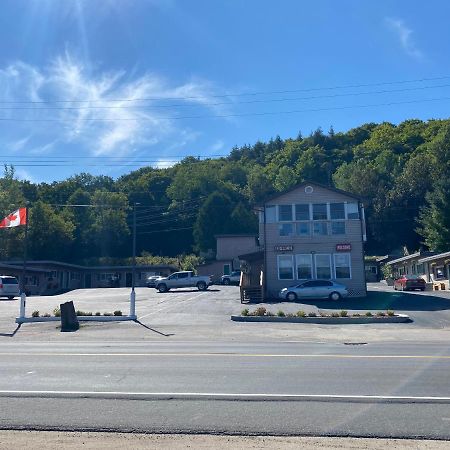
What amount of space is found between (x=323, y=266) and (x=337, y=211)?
3.86 m

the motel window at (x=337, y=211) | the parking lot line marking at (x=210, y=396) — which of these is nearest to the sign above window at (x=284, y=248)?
the motel window at (x=337, y=211)

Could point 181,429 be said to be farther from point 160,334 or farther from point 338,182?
point 338,182

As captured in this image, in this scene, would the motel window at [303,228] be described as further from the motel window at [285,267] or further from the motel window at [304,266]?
the motel window at [285,267]

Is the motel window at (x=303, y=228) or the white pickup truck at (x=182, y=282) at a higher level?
the motel window at (x=303, y=228)

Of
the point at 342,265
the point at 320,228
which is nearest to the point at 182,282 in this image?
the point at 320,228

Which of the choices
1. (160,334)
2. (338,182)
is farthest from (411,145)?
(160,334)

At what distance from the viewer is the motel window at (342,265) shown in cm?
4084

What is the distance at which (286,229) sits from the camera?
41906mm

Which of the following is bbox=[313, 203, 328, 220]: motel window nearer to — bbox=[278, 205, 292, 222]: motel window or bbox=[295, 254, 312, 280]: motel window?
bbox=[278, 205, 292, 222]: motel window

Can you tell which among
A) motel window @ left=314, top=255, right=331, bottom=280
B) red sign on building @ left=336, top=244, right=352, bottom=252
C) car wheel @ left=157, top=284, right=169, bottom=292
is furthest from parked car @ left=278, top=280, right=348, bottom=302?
car wheel @ left=157, top=284, right=169, bottom=292

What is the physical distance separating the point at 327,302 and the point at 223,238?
35.4 meters

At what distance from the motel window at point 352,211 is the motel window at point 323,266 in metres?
3.13

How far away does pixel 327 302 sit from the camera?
125 ft

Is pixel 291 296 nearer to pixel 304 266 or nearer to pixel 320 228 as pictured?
pixel 304 266
